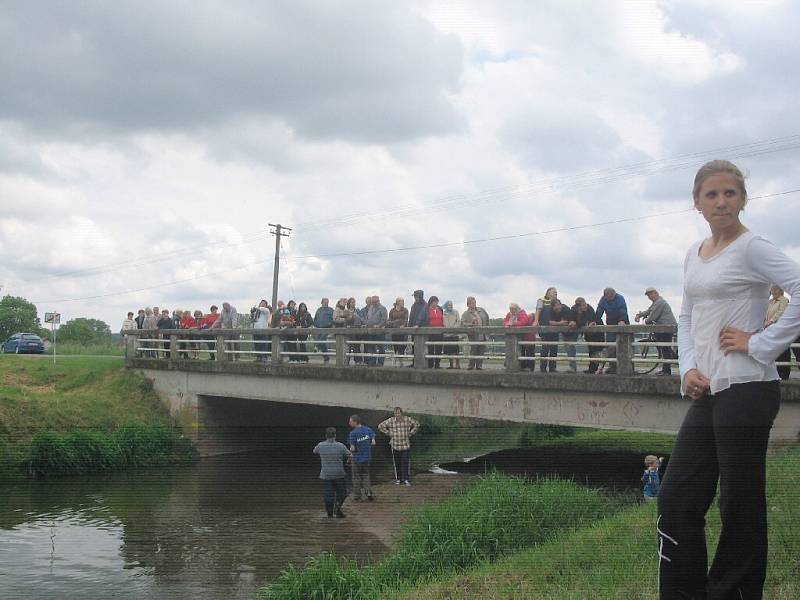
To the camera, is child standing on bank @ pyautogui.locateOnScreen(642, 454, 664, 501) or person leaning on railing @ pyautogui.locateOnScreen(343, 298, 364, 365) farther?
person leaning on railing @ pyautogui.locateOnScreen(343, 298, 364, 365)

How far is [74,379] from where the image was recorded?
2217 centimetres

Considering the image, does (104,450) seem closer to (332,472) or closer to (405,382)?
(332,472)

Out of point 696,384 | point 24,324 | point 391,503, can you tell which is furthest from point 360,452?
point 24,324

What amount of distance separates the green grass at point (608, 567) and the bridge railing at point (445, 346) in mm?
4625

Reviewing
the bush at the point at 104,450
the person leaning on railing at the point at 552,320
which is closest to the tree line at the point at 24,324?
the bush at the point at 104,450

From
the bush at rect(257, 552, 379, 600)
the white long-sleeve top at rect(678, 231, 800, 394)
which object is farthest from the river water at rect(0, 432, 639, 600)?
the white long-sleeve top at rect(678, 231, 800, 394)

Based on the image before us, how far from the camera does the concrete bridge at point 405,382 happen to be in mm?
11508

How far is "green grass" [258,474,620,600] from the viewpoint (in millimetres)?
7492

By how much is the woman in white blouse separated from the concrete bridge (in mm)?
8146

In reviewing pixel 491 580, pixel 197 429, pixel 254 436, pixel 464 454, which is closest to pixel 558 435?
pixel 464 454

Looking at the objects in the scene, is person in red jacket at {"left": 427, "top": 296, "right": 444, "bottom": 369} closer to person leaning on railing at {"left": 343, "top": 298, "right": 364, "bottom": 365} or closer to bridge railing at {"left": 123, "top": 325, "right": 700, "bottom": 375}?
bridge railing at {"left": 123, "top": 325, "right": 700, "bottom": 375}

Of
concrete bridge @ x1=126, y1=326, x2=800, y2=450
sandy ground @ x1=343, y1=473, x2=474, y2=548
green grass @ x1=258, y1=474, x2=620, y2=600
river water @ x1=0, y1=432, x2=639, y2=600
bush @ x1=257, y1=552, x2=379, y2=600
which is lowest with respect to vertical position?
river water @ x1=0, y1=432, x2=639, y2=600

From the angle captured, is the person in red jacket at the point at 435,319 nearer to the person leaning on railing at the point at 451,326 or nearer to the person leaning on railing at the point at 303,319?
the person leaning on railing at the point at 451,326

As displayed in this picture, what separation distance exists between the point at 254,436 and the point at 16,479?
7423 millimetres
